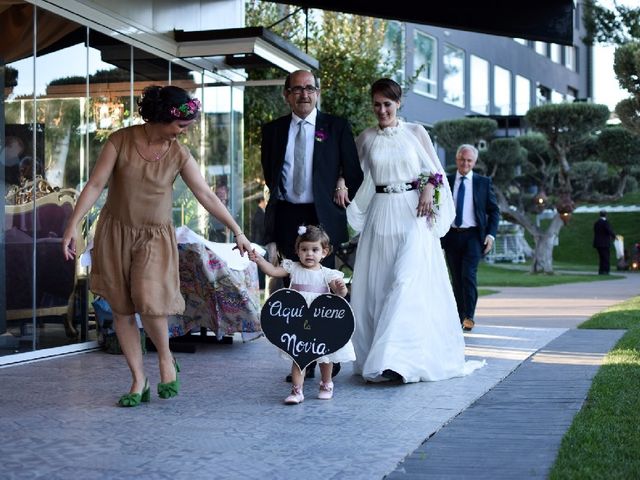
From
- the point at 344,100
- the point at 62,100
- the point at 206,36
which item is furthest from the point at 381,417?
the point at 344,100

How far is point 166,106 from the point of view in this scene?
659 cm

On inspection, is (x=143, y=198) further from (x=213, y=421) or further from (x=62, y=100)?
(x=62, y=100)

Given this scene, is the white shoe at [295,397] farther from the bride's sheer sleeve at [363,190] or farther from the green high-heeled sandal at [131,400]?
the bride's sheer sleeve at [363,190]

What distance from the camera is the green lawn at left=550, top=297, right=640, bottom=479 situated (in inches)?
188

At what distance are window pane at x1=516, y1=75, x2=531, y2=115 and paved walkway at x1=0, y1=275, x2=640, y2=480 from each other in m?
44.7

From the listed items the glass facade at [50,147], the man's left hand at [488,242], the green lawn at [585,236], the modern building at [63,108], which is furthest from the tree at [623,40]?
the glass facade at [50,147]

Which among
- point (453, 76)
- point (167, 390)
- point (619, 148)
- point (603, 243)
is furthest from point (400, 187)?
point (453, 76)

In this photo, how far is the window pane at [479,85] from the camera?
46.9 metres

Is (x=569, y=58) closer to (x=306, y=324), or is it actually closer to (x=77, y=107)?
(x=77, y=107)

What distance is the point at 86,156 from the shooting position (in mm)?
10148

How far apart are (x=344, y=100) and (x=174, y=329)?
12015mm

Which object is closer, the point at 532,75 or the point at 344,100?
the point at 344,100

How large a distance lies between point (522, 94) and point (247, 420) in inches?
1951

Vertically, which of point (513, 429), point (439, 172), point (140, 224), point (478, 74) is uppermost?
point (478, 74)
